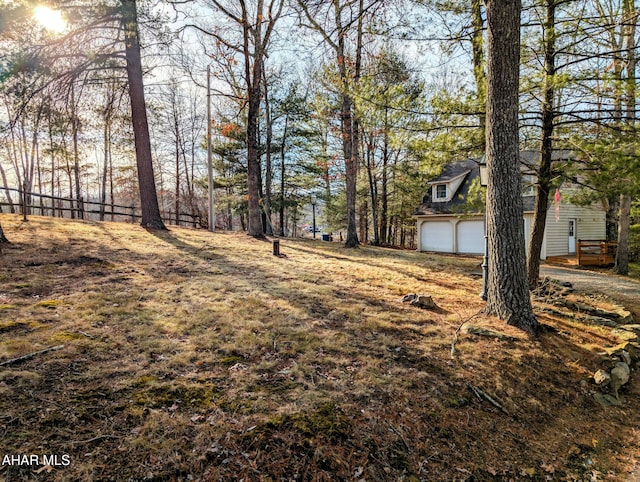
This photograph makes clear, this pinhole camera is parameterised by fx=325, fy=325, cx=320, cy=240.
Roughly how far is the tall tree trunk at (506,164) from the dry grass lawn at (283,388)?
18.6 inches

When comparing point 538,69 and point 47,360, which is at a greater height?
point 538,69

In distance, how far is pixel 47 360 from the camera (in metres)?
2.60

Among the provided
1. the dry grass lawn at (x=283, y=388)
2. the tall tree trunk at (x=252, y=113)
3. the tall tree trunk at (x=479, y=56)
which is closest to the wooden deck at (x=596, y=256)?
the tall tree trunk at (x=479, y=56)

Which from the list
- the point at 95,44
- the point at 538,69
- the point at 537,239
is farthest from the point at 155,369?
the point at 95,44

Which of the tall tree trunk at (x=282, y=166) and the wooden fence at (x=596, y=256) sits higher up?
the tall tree trunk at (x=282, y=166)

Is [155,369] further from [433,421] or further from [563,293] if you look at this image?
[563,293]

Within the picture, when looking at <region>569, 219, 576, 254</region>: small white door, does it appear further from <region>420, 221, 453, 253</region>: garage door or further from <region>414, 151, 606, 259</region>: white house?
<region>420, 221, 453, 253</region>: garage door

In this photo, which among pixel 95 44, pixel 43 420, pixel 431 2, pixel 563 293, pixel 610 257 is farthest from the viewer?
pixel 610 257

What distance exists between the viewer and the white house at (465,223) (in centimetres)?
1479

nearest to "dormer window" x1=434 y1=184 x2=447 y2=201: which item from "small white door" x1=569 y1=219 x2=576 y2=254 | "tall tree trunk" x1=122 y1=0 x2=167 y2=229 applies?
"small white door" x1=569 y1=219 x2=576 y2=254

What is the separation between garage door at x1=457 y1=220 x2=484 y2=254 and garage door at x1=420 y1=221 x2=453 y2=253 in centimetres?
50

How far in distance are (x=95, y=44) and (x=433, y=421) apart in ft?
36.6

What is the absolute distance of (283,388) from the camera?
8.56 ft

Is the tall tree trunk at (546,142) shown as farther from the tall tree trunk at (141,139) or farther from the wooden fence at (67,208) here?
the wooden fence at (67,208)
